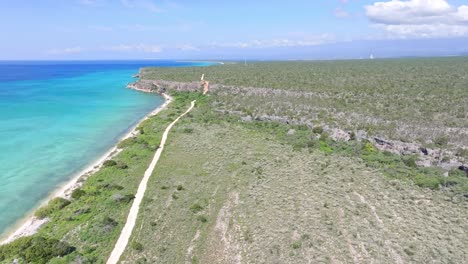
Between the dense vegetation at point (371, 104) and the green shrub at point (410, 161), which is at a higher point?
the dense vegetation at point (371, 104)

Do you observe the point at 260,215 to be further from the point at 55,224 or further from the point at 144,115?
the point at 144,115

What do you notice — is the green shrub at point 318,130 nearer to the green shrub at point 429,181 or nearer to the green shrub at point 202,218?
the green shrub at point 429,181

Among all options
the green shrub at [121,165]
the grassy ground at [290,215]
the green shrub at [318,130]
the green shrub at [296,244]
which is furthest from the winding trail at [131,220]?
the green shrub at [318,130]

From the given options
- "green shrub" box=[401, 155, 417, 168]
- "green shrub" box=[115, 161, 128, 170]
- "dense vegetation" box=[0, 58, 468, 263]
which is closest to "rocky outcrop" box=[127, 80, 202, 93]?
"dense vegetation" box=[0, 58, 468, 263]

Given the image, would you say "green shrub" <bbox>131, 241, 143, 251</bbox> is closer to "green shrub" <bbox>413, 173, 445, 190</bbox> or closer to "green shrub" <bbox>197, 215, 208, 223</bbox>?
"green shrub" <bbox>197, 215, 208, 223</bbox>

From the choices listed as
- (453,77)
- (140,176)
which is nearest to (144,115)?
(140,176)

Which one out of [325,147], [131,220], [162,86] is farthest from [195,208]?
[162,86]

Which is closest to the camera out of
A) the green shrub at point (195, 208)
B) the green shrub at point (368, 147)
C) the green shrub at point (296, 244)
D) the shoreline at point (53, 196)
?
the green shrub at point (296, 244)
